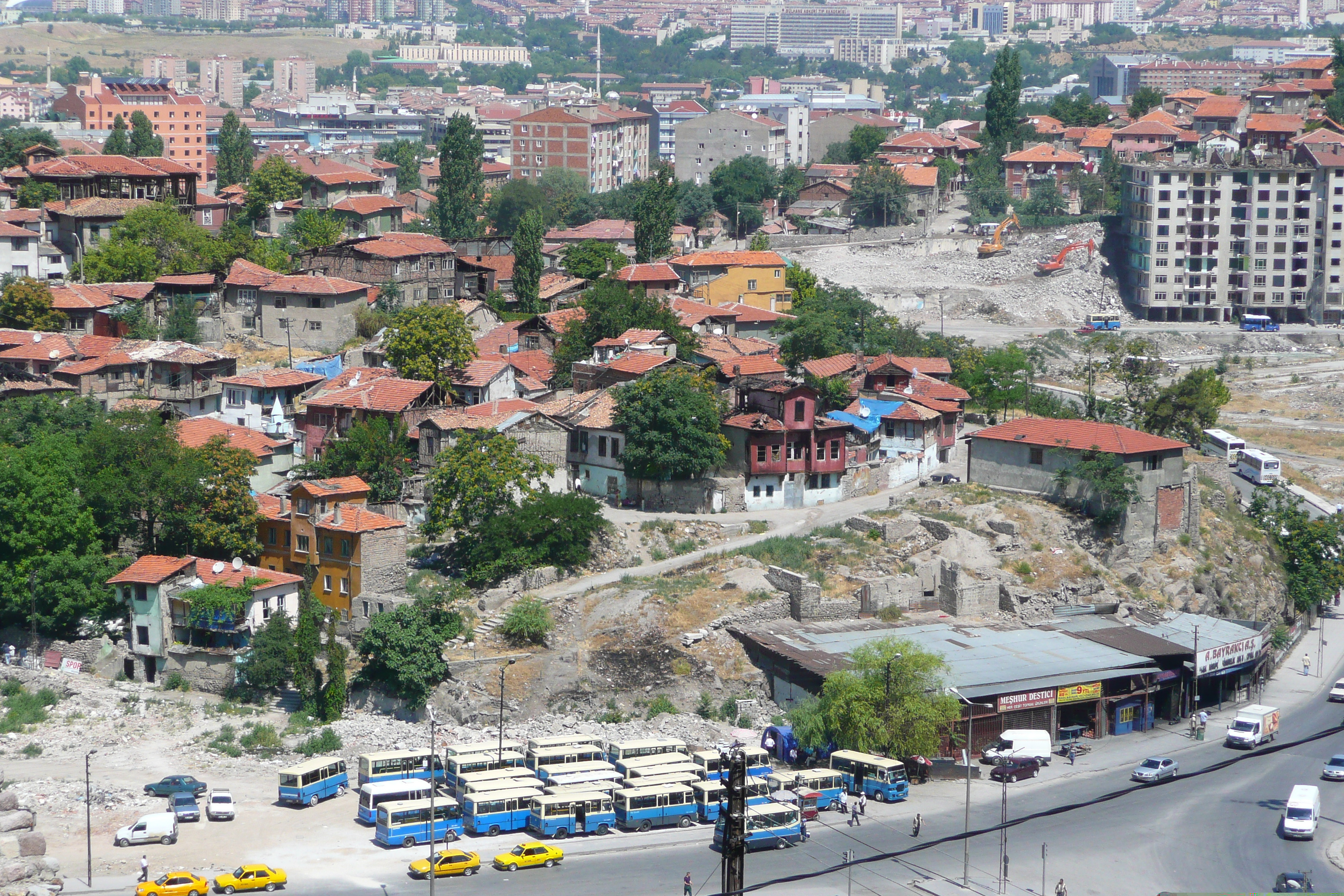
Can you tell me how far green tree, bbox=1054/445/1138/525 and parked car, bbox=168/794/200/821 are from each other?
34.8m

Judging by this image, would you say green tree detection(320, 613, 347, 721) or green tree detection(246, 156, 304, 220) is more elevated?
green tree detection(246, 156, 304, 220)

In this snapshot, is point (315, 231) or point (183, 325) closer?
point (183, 325)

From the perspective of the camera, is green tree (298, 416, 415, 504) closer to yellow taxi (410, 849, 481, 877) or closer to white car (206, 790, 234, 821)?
white car (206, 790, 234, 821)

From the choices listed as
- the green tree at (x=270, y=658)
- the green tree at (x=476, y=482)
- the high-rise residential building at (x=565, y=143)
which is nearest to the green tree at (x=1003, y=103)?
the high-rise residential building at (x=565, y=143)

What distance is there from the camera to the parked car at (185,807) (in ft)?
163

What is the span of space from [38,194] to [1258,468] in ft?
206

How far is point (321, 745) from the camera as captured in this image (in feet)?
183

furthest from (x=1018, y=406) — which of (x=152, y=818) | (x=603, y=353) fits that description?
(x=152, y=818)

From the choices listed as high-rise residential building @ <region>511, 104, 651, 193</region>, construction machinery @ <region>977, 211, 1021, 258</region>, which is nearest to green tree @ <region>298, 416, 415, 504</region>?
construction machinery @ <region>977, 211, 1021, 258</region>

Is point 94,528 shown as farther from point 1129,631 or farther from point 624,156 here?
point 624,156

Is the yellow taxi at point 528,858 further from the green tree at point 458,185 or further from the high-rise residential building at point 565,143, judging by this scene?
the high-rise residential building at point 565,143

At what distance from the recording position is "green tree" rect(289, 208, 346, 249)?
3782 inches

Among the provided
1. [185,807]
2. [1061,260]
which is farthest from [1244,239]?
[185,807]

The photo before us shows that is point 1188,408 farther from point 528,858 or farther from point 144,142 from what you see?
point 144,142
